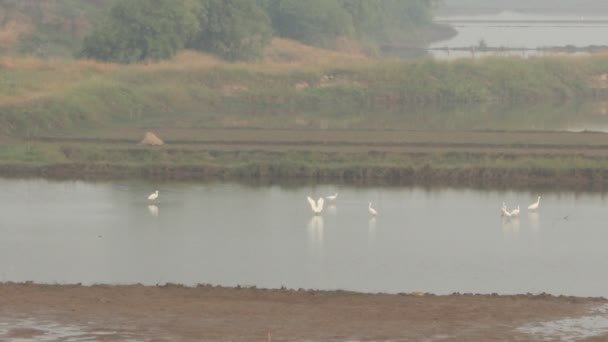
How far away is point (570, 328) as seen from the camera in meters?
14.4

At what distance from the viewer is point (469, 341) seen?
13.8 metres

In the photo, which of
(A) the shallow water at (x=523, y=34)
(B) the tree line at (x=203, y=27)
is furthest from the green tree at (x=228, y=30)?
(A) the shallow water at (x=523, y=34)

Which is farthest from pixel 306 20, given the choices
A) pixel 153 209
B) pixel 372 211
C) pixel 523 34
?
pixel 372 211

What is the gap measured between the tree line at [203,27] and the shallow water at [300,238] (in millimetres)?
25133

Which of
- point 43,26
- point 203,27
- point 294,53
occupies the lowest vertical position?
point 294,53

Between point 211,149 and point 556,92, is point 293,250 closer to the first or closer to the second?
point 211,149

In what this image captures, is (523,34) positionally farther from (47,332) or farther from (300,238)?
(47,332)

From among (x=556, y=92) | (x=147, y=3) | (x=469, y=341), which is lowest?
(x=469, y=341)

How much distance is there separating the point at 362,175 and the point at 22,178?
23.5 ft

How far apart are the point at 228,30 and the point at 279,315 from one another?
42560 millimetres

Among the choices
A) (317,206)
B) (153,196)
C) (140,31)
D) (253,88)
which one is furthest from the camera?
(140,31)

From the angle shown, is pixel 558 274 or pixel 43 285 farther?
pixel 558 274

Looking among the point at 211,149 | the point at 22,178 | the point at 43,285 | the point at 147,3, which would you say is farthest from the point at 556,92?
the point at 43,285

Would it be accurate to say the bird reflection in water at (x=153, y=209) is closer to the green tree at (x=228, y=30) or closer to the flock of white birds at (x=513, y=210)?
the flock of white birds at (x=513, y=210)
